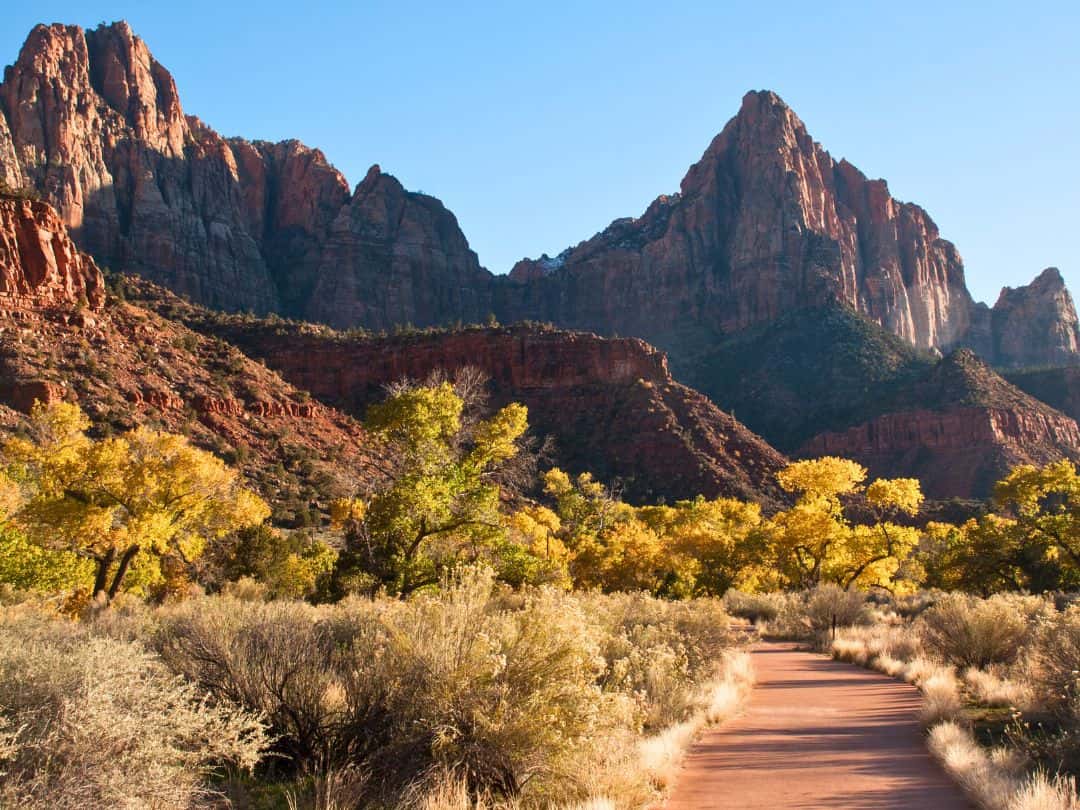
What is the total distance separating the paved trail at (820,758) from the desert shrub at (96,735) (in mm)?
4126

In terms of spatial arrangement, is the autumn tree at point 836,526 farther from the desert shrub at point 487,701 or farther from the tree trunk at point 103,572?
the desert shrub at point 487,701

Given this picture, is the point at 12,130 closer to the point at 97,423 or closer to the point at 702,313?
the point at 97,423

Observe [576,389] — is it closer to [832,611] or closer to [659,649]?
[832,611]

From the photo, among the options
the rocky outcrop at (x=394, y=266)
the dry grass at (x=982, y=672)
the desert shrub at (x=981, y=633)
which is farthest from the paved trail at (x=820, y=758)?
the rocky outcrop at (x=394, y=266)

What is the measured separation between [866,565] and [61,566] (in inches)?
1006

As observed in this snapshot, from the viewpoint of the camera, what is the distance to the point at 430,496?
16312 mm

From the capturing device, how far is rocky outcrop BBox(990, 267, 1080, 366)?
171 m

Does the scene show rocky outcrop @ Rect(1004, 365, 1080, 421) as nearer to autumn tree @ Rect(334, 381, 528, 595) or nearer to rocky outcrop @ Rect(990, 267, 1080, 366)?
rocky outcrop @ Rect(990, 267, 1080, 366)

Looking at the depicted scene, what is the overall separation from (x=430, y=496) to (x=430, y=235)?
548ft

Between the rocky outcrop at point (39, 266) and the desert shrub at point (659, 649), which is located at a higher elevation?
the rocky outcrop at point (39, 266)

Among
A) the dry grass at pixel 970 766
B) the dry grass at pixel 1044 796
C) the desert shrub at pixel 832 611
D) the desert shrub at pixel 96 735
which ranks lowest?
the desert shrub at pixel 832 611

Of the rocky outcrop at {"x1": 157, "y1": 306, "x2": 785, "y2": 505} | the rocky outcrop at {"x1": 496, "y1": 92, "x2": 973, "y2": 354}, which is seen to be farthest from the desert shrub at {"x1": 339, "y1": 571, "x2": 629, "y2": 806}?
the rocky outcrop at {"x1": 496, "y1": 92, "x2": 973, "y2": 354}

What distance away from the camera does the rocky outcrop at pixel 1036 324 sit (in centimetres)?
17088

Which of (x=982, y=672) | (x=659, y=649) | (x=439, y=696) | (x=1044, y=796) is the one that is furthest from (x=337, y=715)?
(x=982, y=672)
